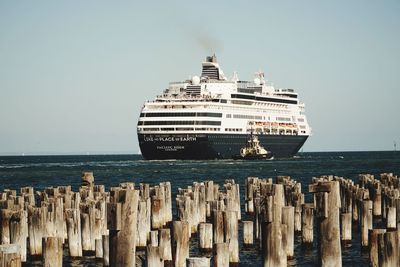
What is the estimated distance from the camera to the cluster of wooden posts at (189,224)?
13.6 m

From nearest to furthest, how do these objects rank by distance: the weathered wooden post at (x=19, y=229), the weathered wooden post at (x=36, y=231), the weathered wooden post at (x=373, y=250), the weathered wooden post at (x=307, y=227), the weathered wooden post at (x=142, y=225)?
1. the weathered wooden post at (x=373, y=250)
2. the weathered wooden post at (x=19, y=229)
3. the weathered wooden post at (x=36, y=231)
4. the weathered wooden post at (x=142, y=225)
5. the weathered wooden post at (x=307, y=227)

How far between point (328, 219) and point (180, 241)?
3897mm

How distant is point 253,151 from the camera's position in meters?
106

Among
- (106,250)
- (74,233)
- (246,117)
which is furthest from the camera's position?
(246,117)

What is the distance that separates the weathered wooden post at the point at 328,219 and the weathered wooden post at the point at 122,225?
127 inches

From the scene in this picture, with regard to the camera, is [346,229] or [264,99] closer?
[346,229]

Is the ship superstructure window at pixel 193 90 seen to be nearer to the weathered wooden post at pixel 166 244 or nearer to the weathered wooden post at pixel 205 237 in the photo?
the weathered wooden post at pixel 205 237

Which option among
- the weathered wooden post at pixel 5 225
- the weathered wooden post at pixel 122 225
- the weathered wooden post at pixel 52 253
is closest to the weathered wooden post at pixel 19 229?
the weathered wooden post at pixel 5 225

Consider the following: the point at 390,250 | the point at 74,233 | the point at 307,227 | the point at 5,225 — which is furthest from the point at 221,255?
the point at 307,227

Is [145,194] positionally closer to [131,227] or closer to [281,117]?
[131,227]

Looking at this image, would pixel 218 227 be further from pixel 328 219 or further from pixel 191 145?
pixel 191 145

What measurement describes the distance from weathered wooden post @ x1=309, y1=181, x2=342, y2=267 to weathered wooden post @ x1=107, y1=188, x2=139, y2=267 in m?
3.22

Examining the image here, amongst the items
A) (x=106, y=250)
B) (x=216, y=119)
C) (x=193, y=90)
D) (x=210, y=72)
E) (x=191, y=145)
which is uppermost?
(x=210, y=72)

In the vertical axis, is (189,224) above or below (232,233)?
below
